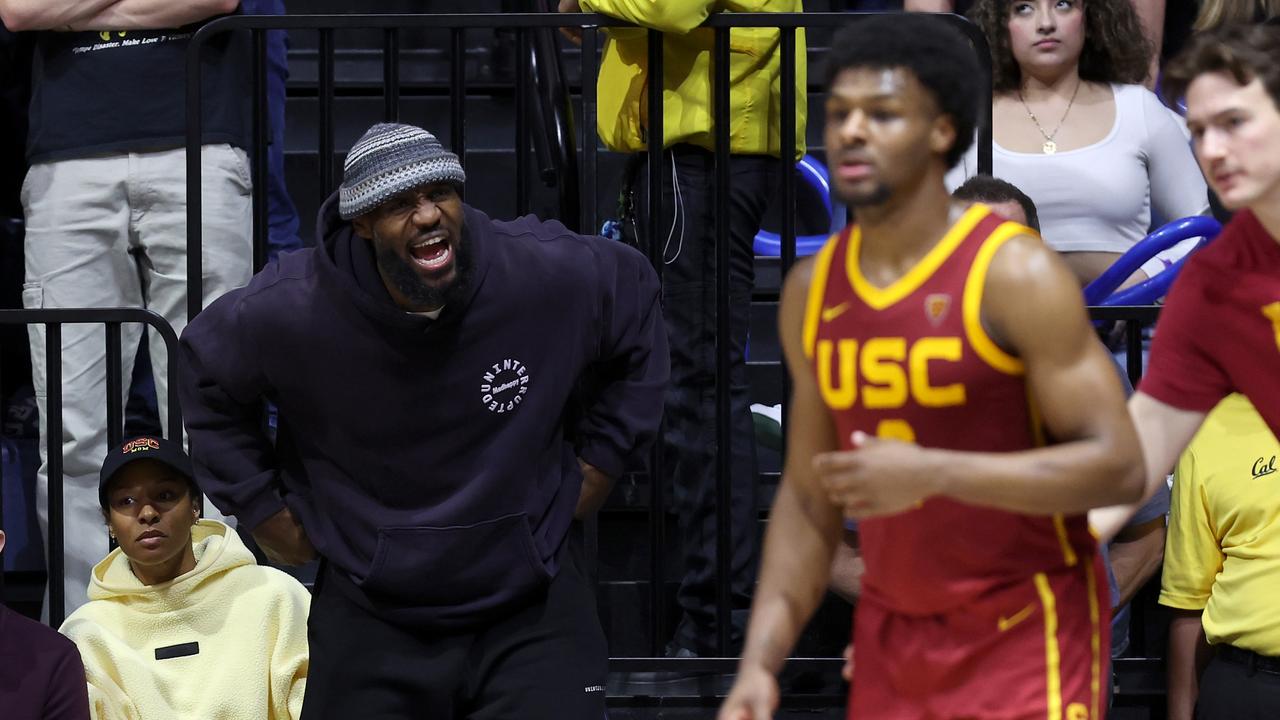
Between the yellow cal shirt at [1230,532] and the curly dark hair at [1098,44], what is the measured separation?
129cm

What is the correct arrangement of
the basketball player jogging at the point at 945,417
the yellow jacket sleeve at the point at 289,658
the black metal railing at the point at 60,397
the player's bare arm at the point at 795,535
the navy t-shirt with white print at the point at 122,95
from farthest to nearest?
the navy t-shirt with white print at the point at 122,95
the black metal railing at the point at 60,397
the yellow jacket sleeve at the point at 289,658
the player's bare arm at the point at 795,535
the basketball player jogging at the point at 945,417

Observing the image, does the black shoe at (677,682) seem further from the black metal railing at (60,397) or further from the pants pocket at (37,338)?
the pants pocket at (37,338)

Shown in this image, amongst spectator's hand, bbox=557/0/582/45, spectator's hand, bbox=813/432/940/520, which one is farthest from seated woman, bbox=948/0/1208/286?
spectator's hand, bbox=813/432/940/520

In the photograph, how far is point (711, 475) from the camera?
5.38 metres

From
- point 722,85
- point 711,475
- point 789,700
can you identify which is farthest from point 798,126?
point 789,700

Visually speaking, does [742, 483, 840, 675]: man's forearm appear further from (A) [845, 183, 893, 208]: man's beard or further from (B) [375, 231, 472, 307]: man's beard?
(B) [375, 231, 472, 307]: man's beard

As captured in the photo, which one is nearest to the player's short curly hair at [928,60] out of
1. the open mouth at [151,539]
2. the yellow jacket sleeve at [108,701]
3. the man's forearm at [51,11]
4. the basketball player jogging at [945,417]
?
the basketball player jogging at [945,417]

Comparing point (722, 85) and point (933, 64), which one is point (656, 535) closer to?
point (722, 85)

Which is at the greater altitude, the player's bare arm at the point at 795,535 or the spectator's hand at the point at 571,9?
the spectator's hand at the point at 571,9

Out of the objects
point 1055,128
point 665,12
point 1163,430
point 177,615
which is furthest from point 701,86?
point 1163,430

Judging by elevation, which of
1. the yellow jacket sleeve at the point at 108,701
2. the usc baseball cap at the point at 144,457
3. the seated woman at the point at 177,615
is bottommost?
the yellow jacket sleeve at the point at 108,701

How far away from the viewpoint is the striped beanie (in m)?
4.22

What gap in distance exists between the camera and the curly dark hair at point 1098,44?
5.95 m

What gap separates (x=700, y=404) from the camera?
5410mm
